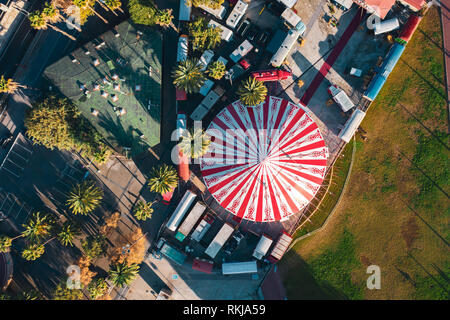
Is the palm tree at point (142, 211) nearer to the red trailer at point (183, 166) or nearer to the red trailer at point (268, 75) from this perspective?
the red trailer at point (183, 166)

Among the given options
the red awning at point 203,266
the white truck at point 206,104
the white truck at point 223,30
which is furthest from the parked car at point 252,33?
the red awning at point 203,266

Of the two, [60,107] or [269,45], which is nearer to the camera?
[60,107]

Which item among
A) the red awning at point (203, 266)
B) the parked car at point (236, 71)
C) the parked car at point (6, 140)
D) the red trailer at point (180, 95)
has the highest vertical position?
the parked car at point (236, 71)

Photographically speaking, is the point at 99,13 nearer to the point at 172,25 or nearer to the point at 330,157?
the point at 172,25

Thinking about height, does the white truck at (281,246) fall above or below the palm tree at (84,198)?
above

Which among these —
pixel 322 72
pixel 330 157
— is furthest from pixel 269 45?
pixel 330 157

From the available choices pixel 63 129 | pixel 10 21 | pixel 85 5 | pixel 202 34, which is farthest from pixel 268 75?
pixel 10 21
